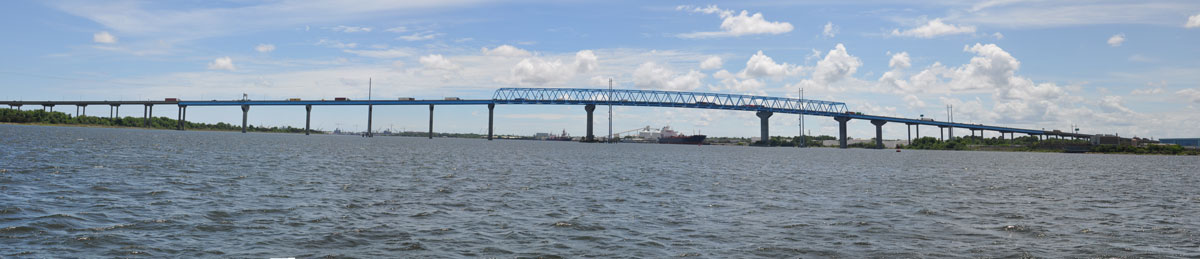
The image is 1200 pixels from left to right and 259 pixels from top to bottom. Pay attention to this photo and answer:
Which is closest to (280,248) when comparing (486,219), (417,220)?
(417,220)

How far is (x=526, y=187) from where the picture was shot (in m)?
36.7

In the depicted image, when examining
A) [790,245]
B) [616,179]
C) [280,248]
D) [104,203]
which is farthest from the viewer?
[616,179]

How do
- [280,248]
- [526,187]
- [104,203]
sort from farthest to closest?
[526,187] < [104,203] < [280,248]

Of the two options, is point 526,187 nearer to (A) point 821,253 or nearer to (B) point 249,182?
(B) point 249,182

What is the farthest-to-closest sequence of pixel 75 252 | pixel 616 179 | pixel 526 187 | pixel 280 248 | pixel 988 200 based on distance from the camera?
1. pixel 616 179
2. pixel 526 187
3. pixel 988 200
4. pixel 280 248
5. pixel 75 252

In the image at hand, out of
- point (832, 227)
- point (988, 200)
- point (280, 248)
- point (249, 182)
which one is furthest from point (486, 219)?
point (988, 200)

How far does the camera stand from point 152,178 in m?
35.5

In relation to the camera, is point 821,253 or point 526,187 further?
point 526,187

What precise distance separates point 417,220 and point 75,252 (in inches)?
359

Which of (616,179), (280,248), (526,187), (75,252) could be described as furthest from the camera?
(616,179)

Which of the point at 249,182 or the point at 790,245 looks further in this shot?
the point at 249,182

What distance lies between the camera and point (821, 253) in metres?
17.6

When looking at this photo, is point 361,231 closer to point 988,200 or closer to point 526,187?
point 526,187

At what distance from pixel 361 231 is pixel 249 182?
62.2ft
